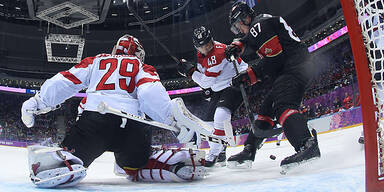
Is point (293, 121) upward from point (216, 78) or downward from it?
downward

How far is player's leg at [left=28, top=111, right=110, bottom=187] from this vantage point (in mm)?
1519

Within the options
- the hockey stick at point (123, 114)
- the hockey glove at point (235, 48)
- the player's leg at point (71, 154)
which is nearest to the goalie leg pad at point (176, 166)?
the hockey stick at point (123, 114)

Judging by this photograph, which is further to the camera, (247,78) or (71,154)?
(247,78)

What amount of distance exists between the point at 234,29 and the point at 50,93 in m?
1.48

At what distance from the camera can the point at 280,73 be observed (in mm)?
2172

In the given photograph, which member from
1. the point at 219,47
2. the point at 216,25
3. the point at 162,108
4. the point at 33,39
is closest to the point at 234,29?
the point at 219,47

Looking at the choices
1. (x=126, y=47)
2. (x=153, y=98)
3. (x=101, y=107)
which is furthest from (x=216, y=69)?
(x=101, y=107)

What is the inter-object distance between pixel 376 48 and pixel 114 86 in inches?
56.1

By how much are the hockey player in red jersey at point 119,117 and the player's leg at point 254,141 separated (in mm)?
637

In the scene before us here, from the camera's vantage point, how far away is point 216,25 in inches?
572

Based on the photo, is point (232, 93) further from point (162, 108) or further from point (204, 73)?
point (162, 108)

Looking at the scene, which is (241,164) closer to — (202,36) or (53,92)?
(202,36)

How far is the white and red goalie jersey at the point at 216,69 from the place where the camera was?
9.91 feet

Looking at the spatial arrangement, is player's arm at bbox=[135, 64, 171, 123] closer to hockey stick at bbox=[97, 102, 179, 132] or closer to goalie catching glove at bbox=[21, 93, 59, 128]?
hockey stick at bbox=[97, 102, 179, 132]
